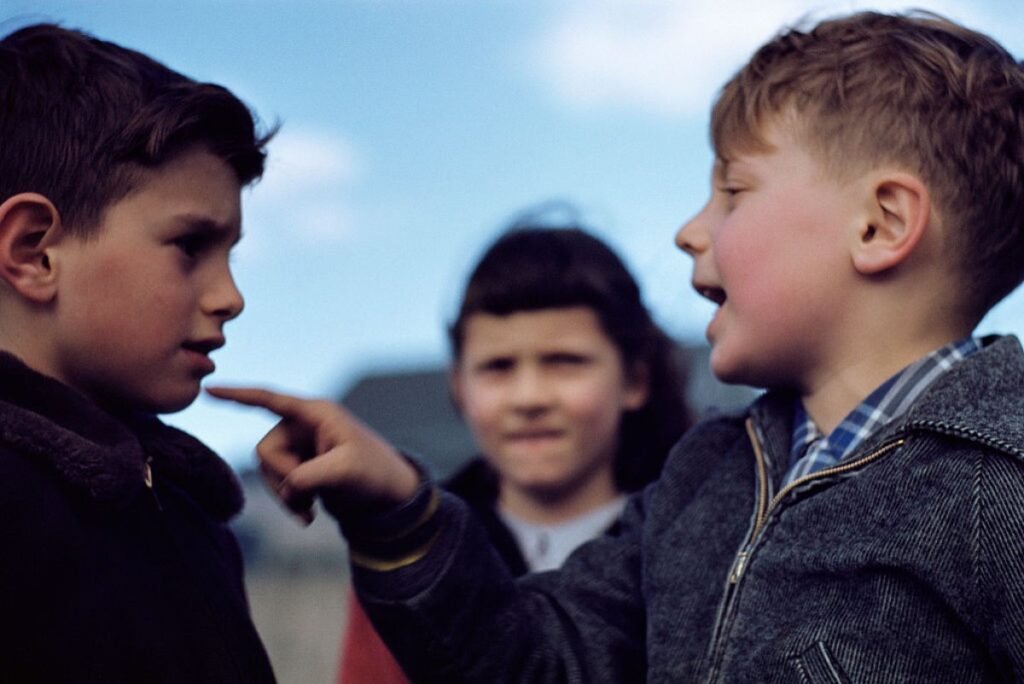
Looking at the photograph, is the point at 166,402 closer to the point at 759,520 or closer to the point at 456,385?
the point at 759,520

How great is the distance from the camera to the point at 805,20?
214 centimetres

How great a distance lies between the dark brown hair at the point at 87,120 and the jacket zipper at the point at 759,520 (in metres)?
1.00

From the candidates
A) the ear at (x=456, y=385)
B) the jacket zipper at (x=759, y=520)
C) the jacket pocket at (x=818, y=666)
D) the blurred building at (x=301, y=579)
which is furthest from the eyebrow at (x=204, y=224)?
the blurred building at (x=301, y=579)

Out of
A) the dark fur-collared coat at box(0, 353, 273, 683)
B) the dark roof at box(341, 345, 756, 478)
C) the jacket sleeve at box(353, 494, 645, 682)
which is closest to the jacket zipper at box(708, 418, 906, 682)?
the jacket sleeve at box(353, 494, 645, 682)

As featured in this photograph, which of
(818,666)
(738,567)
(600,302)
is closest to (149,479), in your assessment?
(738,567)

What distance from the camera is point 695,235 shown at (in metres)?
2.04

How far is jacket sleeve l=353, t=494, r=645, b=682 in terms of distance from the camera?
75.5 inches

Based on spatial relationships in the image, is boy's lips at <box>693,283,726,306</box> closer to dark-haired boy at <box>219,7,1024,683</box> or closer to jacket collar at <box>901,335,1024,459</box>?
dark-haired boy at <box>219,7,1024,683</box>

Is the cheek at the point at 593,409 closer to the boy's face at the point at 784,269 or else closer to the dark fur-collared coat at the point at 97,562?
the boy's face at the point at 784,269

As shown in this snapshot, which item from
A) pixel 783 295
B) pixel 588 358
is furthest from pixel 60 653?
pixel 588 358

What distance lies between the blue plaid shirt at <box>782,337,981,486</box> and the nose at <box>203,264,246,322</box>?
89 cm

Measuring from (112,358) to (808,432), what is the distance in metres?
1.06

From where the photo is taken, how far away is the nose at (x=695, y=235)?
2.03 meters

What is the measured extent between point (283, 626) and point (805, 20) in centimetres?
1794
